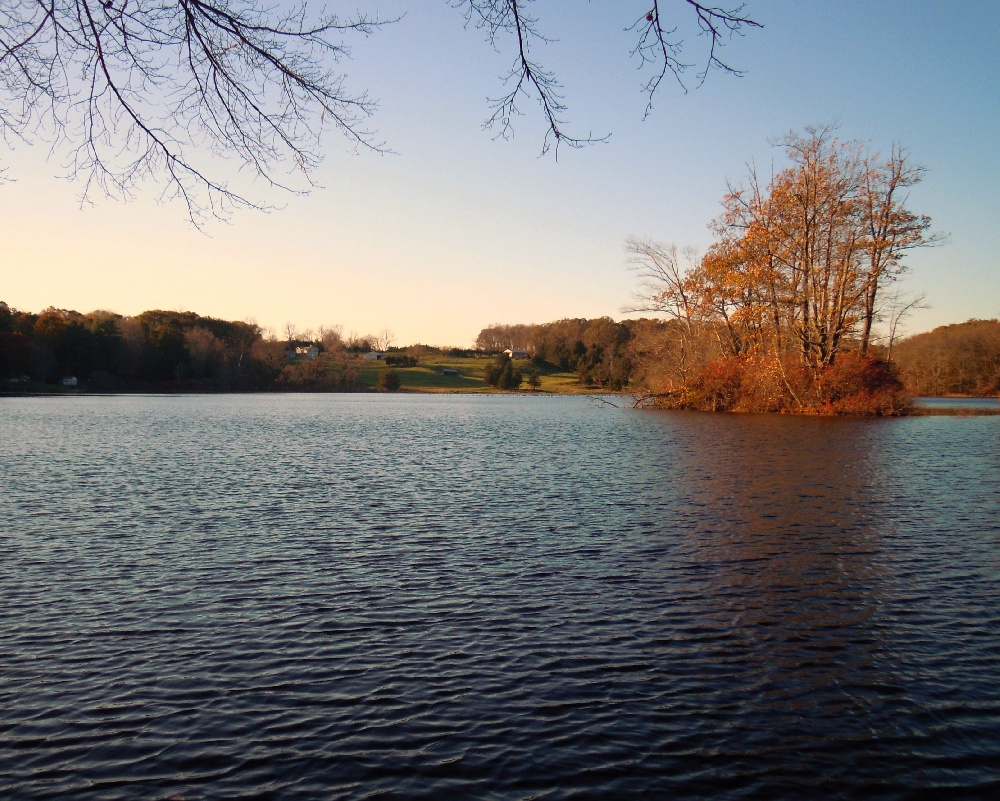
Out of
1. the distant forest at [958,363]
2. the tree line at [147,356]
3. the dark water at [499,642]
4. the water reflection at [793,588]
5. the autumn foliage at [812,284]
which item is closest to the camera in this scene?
the dark water at [499,642]

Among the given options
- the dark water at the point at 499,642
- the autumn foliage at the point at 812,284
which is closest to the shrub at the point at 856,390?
the autumn foliage at the point at 812,284

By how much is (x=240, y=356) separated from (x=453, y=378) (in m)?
38.7

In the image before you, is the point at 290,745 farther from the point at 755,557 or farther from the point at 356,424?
the point at 356,424

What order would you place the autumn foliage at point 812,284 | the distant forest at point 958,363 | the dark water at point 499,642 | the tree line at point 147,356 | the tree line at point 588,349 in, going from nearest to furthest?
the dark water at point 499,642 → the autumn foliage at point 812,284 → the distant forest at point 958,363 → the tree line at point 147,356 → the tree line at point 588,349

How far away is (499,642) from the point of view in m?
8.62

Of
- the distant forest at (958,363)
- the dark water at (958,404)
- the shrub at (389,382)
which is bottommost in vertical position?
the dark water at (958,404)

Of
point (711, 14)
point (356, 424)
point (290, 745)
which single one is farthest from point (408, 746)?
point (356, 424)

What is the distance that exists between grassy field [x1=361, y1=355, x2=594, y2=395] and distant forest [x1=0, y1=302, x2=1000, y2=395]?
290 centimetres

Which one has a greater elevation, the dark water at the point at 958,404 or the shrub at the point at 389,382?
the shrub at the point at 389,382

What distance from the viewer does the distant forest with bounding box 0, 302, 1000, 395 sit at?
85875 millimetres

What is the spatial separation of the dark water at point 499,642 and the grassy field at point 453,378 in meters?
107

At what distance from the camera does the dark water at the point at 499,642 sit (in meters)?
5.98

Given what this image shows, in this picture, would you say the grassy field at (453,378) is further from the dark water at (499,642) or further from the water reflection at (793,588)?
the dark water at (499,642)

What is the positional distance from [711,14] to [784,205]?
154 ft
